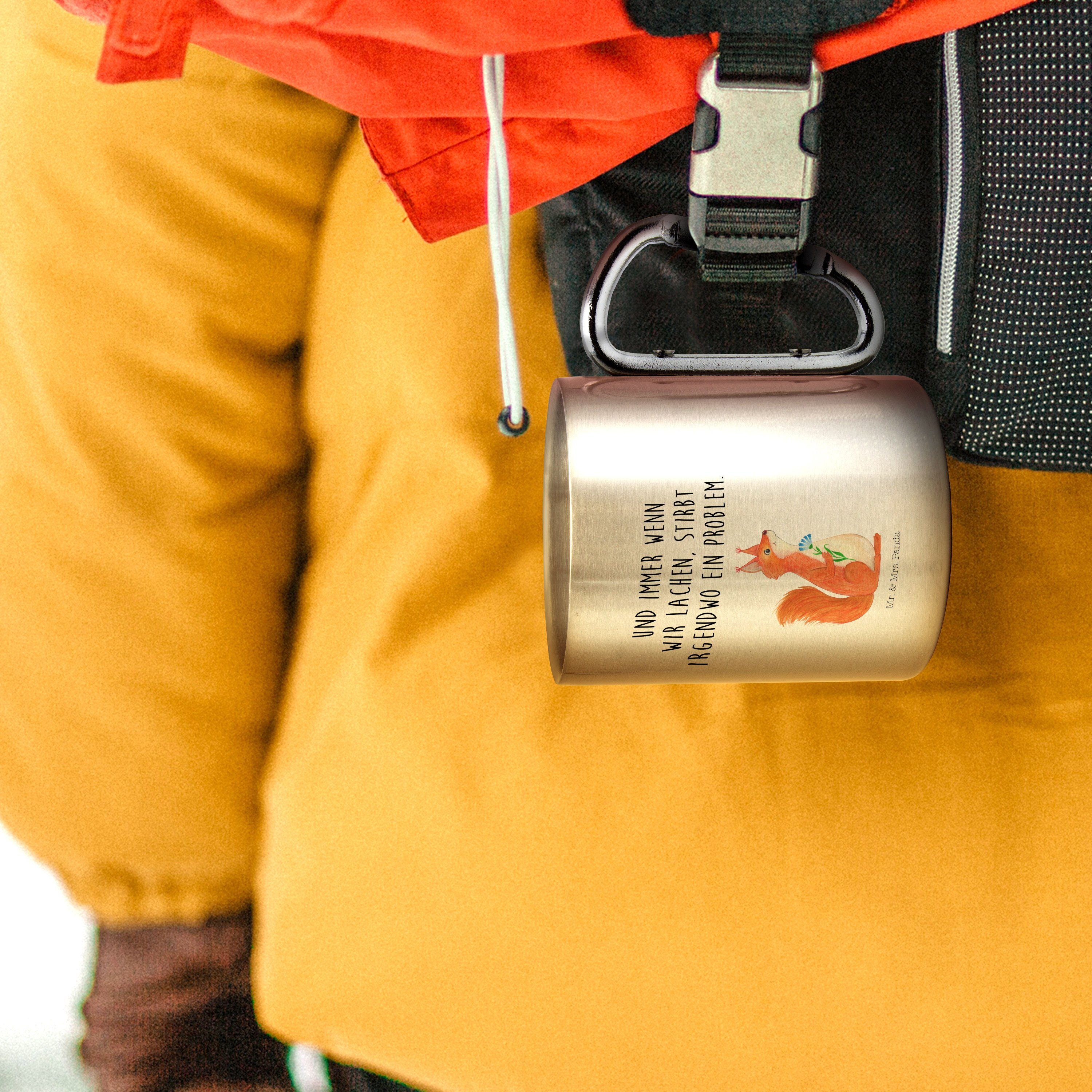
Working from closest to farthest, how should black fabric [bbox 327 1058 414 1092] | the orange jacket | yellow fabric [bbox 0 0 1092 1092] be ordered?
1. the orange jacket
2. yellow fabric [bbox 0 0 1092 1092]
3. black fabric [bbox 327 1058 414 1092]

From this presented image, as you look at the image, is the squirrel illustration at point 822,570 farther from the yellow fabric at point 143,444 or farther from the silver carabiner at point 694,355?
the yellow fabric at point 143,444

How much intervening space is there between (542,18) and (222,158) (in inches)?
10.8

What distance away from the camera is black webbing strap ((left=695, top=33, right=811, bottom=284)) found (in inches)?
14.6

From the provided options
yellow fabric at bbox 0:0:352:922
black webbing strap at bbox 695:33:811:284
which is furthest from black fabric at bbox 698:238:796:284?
yellow fabric at bbox 0:0:352:922

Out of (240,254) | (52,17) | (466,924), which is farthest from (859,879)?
(52,17)

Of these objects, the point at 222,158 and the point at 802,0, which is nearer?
the point at 802,0

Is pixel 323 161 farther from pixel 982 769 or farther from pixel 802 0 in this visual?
pixel 982 769

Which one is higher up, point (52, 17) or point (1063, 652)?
point (52, 17)

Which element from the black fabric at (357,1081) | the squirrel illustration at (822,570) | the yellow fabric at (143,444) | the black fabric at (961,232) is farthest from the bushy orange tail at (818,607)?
the black fabric at (357,1081)

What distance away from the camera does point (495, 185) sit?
0.39 m

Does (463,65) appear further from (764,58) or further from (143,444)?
(143,444)

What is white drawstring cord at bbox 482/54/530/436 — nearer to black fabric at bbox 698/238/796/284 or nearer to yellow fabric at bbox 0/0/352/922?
black fabric at bbox 698/238/796/284

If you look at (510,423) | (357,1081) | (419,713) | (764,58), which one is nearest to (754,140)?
(764,58)

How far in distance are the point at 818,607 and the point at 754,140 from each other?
19cm
